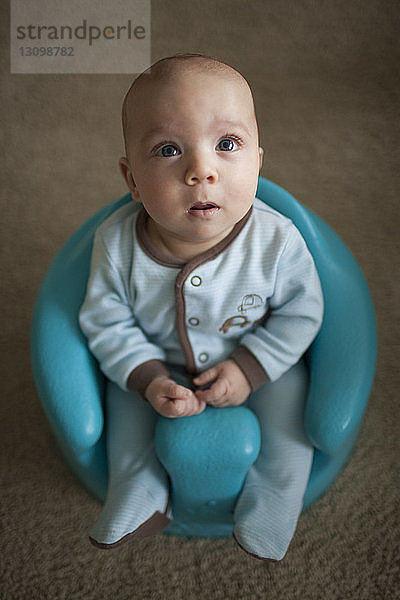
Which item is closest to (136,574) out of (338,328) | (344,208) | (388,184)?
(338,328)

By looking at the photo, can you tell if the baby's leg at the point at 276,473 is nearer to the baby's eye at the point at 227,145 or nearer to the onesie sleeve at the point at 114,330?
the onesie sleeve at the point at 114,330

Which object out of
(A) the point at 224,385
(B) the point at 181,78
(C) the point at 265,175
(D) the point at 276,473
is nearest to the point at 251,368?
(A) the point at 224,385

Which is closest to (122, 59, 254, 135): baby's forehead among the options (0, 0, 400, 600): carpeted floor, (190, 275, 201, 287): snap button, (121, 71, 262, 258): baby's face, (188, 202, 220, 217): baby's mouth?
(121, 71, 262, 258): baby's face

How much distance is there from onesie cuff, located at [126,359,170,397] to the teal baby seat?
0.21ft

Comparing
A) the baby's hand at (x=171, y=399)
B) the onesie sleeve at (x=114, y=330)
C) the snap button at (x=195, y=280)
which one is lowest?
the baby's hand at (x=171, y=399)

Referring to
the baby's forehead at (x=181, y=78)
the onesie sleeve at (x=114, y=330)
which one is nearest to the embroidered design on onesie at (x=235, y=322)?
the onesie sleeve at (x=114, y=330)

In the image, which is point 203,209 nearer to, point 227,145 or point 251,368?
point 227,145

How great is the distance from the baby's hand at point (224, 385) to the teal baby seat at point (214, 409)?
0.02 meters

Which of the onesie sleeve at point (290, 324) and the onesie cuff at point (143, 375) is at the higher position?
the onesie sleeve at point (290, 324)

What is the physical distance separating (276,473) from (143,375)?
0.25 meters

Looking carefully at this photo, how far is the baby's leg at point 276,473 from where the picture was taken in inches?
34.3

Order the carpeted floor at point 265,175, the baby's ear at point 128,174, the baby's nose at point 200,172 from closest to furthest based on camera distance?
the baby's nose at point 200,172
the baby's ear at point 128,174
the carpeted floor at point 265,175

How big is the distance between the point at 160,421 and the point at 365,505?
408 millimetres

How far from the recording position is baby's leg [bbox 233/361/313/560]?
870mm
